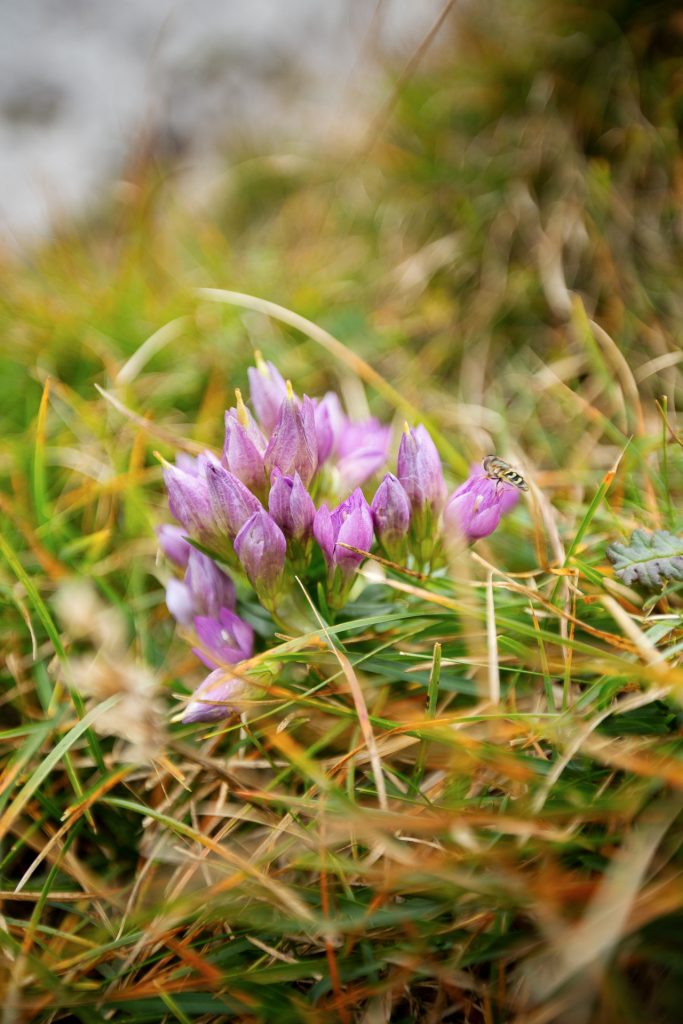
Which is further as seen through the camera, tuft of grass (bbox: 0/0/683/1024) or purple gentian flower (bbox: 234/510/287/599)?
purple gentian flower (bbox: 234/510/287/599)

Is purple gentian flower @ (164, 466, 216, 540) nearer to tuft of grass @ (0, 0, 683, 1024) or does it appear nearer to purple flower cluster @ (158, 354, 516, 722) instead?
purple flower cluster @ (158, 354, 516, 722)

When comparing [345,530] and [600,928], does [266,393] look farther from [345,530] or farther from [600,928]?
[600,928]

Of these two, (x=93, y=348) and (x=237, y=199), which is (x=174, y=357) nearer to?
(x=93, y=348)

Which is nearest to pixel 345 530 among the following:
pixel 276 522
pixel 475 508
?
pixel 276 522

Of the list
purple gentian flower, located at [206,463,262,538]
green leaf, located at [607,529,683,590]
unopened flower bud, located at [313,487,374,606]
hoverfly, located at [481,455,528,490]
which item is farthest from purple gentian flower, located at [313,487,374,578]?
green leaf, located at [607,529,683,590]

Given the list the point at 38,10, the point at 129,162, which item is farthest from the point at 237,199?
the point at 38,10

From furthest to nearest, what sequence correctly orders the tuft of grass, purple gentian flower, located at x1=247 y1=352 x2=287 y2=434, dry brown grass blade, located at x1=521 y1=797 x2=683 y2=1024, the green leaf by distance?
purple gentian flower, located at x1=247 y1=352 x2=287 y2=434 → the green leaf → the tuft of grass → dry brown grass blade, located at x1=521 y1=797 x2=683 y2=1024
